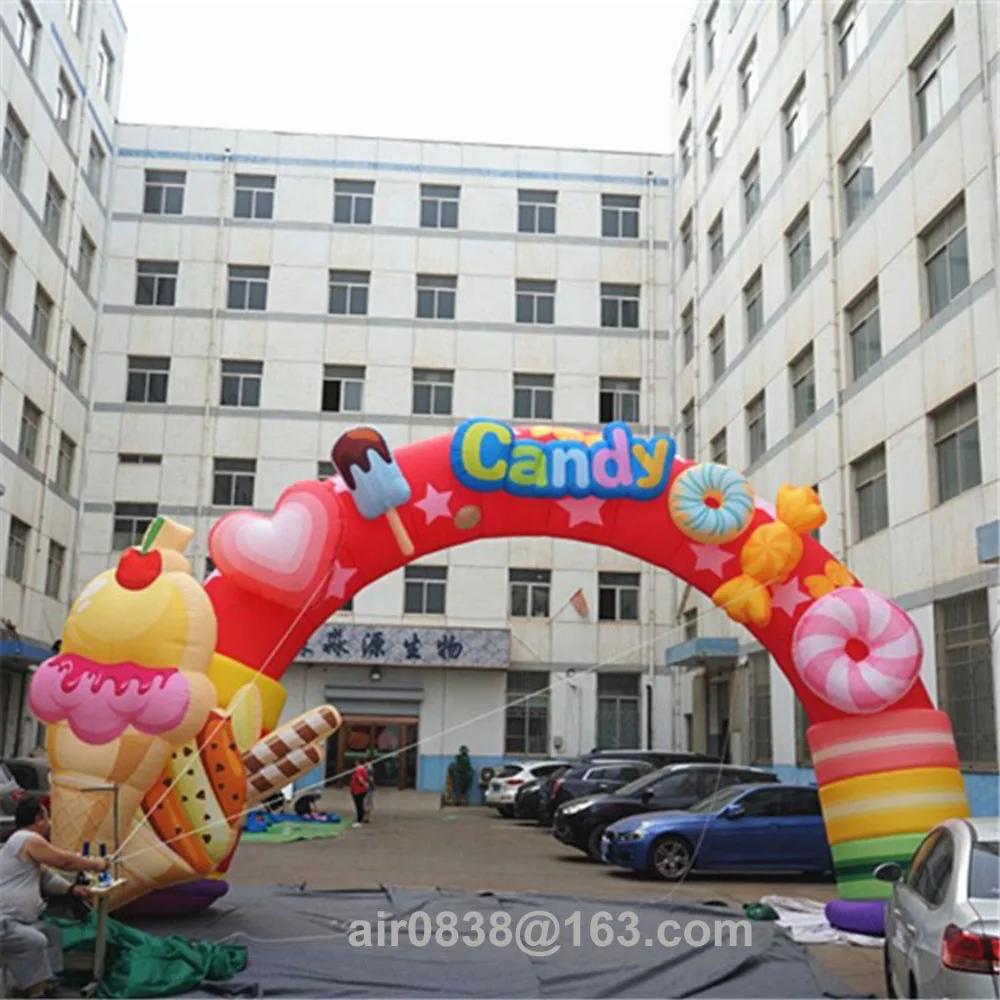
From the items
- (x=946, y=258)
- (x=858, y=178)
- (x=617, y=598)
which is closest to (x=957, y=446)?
(x=946, y=258)

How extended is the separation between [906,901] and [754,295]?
22716 millimetres

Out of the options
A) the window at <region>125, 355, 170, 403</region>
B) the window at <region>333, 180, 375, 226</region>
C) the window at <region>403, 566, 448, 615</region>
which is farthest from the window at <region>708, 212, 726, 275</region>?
the window at <region>125, 355, 170, 403</region>

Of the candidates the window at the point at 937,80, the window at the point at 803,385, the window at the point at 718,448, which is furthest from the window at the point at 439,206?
the window at the point at 937,80

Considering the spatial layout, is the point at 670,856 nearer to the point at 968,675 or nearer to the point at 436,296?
the point at 968,675

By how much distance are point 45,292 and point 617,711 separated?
19.5 m

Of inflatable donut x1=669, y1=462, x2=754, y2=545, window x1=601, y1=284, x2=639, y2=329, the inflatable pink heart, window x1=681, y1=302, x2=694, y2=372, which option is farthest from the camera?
window x1=601, y1=284, x2=639, y2=329

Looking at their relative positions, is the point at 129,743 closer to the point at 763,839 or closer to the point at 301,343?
the point at 763,839

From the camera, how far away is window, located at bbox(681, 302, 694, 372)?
111 ft

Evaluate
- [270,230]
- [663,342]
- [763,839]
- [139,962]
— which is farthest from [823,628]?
[270,230]

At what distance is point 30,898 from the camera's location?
25.8 ft

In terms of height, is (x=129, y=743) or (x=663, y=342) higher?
(x=663, y=342)

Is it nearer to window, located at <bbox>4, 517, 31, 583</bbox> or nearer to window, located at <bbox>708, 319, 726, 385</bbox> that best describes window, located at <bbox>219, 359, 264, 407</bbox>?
window, located at <bbox>4, 517, 31, 583</bbox>

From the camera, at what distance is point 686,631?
32375 millimetres

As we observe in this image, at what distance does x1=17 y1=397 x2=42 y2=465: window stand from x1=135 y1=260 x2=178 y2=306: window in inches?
259
